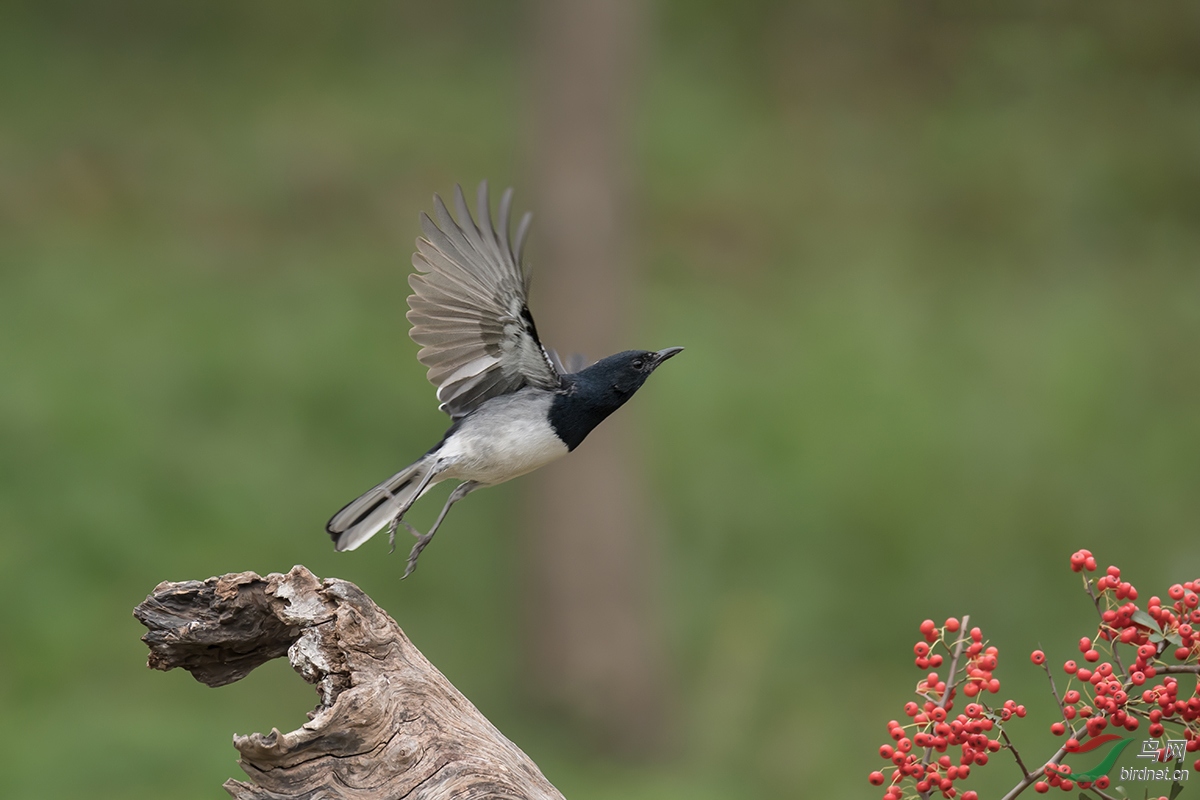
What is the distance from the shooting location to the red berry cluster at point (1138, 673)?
221cm

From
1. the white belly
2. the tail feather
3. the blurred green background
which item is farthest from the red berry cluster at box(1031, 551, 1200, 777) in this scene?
the blurred green background

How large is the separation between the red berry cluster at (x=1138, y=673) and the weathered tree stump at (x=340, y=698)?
1.28m

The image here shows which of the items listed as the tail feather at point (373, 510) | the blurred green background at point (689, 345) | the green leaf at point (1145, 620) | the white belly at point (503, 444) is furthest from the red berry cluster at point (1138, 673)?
the blurred green background at point (689, 345)

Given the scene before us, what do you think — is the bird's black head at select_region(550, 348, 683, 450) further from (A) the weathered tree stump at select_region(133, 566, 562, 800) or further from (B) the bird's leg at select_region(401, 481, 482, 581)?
(A) the weathered tree stump at select_region(133, 566, 562, 800)

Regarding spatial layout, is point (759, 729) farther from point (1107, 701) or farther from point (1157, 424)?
point (1107, 701)

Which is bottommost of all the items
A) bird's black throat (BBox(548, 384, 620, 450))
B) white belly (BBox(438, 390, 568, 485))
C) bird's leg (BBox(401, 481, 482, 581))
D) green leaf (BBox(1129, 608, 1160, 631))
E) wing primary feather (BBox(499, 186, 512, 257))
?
green leaf (BBox(1129, 608, 1160, 631))

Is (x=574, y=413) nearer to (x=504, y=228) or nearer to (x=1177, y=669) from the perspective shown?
(x=504, y=228)

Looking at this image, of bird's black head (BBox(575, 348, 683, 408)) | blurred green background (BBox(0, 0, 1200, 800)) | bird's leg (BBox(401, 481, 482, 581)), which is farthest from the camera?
blurred green background (BBox(0, 0, 1200, 800))

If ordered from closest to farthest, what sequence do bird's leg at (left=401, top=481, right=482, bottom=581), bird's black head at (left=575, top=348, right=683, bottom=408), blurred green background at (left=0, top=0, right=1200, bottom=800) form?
bird's leg at (left=401, top=481, right=482, bottom=581) < bird's black head at (left=575, top=348, right=683, bottom=408) < blurred green background at (left=0, top=0, right=1200, bottom=800)

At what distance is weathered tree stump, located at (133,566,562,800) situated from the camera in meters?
2.84

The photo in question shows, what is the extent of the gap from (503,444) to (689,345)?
24.0 feet

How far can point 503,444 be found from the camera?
146 inches

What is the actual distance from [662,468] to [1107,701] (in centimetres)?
781

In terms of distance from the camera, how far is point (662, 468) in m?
9.99
